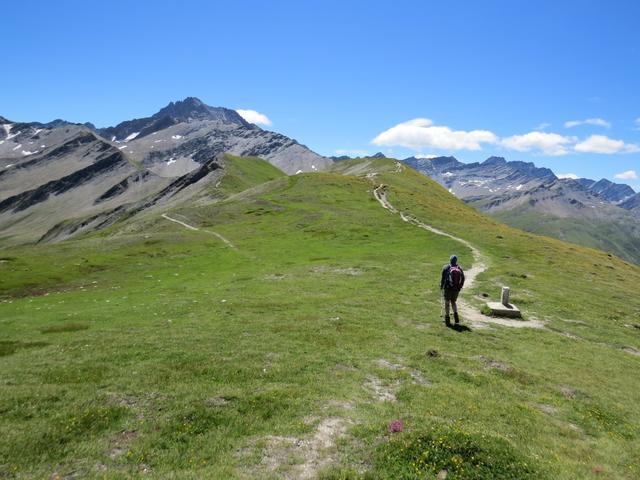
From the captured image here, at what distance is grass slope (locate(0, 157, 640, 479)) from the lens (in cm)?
1511

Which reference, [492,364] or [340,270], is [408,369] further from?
[340,270]

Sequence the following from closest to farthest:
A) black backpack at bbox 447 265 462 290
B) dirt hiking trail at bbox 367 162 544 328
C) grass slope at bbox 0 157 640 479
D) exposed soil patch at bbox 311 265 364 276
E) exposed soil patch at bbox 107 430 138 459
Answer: grass slope at bbox 0 157 640 479 < exposed soil patch at bbox 107 430 138 459 < black backpack at bbox 447 265 462 290 < dirt hiking trail at bbox 367 162 544 328 < exposed soil patch at bbox 311 265 364 276

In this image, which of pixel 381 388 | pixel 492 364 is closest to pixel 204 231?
pixel 492 364

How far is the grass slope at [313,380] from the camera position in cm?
1511

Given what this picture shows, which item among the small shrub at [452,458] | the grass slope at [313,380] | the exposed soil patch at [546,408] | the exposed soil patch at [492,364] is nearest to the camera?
the small shrub at [452,458]

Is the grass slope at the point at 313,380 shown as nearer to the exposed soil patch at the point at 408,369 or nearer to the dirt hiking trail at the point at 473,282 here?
the exposed soil patch at the point at 408,369

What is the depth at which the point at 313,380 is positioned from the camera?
21.0m

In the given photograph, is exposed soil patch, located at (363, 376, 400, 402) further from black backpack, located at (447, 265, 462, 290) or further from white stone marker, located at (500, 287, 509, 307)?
white stone marker, located at (500, 287, 509, 307)

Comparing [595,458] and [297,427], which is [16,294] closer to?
[297,427]

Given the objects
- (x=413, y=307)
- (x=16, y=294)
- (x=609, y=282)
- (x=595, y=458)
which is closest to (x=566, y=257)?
(x=609, y=282)

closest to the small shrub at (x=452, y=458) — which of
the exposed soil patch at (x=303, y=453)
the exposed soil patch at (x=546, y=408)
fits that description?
the exposed soil patch at (x=303, y=453)

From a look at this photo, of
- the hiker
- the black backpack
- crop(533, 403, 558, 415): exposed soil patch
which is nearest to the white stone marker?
the hiker

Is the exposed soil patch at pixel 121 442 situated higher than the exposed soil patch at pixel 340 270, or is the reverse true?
the exposed soil patch at pixel 340 270

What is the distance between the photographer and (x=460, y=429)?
53.3 ft
